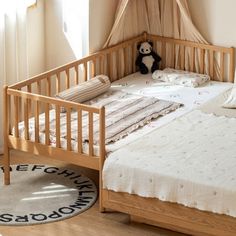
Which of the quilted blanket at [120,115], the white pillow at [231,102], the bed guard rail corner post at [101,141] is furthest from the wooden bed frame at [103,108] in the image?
the white pillow at [231,102]

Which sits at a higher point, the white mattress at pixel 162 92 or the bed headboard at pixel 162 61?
the bed headboard at pixel 162 61

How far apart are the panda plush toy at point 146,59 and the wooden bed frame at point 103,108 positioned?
9 centimetres

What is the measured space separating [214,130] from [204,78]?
103 cm

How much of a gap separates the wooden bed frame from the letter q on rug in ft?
0.49

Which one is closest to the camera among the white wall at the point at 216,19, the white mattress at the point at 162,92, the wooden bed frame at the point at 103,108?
the wooden bed frame at the point at 103,108

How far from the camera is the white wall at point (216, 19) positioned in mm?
5773

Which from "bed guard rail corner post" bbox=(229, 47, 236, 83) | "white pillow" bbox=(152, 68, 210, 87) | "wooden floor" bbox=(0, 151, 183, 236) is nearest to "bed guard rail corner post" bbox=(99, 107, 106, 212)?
"wooden floor" bbox=(0, 151, 183, 236)

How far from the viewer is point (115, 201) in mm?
4480

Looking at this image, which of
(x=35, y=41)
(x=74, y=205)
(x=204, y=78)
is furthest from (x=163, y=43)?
(x=74, y=205)

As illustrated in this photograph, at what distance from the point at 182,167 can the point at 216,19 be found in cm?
191

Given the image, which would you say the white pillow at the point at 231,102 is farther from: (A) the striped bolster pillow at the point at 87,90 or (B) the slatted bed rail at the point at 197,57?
(A) the striped bolster pillow at the point at 87,90

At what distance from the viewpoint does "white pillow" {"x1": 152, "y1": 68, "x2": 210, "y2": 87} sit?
18.9 feet

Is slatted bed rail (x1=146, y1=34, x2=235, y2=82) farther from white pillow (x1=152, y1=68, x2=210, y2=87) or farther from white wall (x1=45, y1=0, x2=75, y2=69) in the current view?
white wall (x1=45, y1=0, x2=75, y2=69)

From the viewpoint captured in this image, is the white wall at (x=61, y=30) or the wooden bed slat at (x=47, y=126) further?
the white wall at (x=61, y=30)
